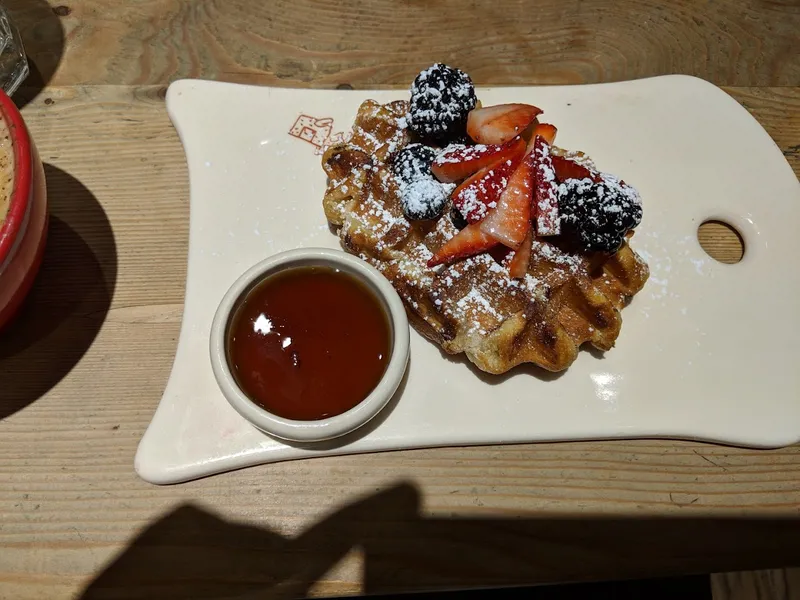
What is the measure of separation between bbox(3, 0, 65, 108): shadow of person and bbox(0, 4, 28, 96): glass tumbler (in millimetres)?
24

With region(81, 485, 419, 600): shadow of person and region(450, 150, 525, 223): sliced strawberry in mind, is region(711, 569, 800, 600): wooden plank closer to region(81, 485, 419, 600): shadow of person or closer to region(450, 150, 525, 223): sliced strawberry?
region(81, 485, 419, 600): shadow of person

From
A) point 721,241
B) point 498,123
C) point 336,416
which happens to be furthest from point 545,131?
point 336,416

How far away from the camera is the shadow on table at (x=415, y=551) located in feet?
4.89

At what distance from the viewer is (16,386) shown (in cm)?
167

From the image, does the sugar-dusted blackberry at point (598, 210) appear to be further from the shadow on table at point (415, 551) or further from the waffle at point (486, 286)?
the shadow on table at point (415, 551)

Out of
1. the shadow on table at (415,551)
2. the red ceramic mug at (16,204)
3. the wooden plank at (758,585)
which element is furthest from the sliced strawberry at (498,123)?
the wooden plank at (758,585)

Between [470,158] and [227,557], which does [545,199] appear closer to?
[470,158]

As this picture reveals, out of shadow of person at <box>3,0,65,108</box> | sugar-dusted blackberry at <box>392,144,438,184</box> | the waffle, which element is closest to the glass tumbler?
shadow of person at <box>3,0,65,108</box>

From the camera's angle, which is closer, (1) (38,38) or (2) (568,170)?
(2) (568,170)

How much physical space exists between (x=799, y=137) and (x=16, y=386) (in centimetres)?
274

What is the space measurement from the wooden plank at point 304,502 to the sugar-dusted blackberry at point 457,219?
2.06 feet

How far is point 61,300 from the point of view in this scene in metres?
1.76

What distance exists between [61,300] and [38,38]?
1121mm

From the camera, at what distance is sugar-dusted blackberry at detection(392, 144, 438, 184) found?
1.58m
